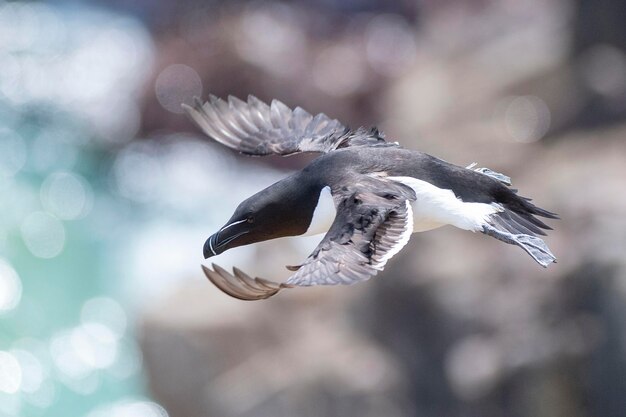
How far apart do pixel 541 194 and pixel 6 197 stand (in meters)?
5.54

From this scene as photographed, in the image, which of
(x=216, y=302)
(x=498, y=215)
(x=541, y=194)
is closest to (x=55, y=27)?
(x=216, y=302)

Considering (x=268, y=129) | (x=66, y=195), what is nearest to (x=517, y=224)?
(x=268, y=129)

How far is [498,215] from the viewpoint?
369 cm

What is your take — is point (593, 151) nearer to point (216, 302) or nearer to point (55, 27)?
point (216, 302)

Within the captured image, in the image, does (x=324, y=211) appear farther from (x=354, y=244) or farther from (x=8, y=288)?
(x=8, y=288)

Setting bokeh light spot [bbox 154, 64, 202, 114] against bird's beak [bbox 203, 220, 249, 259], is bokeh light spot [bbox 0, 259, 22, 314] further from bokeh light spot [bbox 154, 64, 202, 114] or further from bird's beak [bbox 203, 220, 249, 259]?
bird's beak [bbox 203, 220, 249, 259]

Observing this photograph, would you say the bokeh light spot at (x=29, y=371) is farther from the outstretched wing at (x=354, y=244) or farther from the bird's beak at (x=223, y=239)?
the outstretched wing at (x=354, y=244)

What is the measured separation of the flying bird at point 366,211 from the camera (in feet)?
10.4

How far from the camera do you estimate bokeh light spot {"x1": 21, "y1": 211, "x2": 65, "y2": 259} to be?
10328mm

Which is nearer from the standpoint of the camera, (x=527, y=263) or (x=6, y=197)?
(x=527, y=263)

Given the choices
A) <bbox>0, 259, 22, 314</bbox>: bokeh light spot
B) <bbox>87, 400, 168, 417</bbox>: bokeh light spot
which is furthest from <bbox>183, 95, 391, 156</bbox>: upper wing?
<bbox>0, 259, 22, 314</bbox>: bokeh light spot

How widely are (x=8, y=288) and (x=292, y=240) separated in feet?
10.3

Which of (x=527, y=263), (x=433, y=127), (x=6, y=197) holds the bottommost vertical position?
(x=6, y=197)

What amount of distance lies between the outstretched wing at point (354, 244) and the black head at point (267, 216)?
179mm
